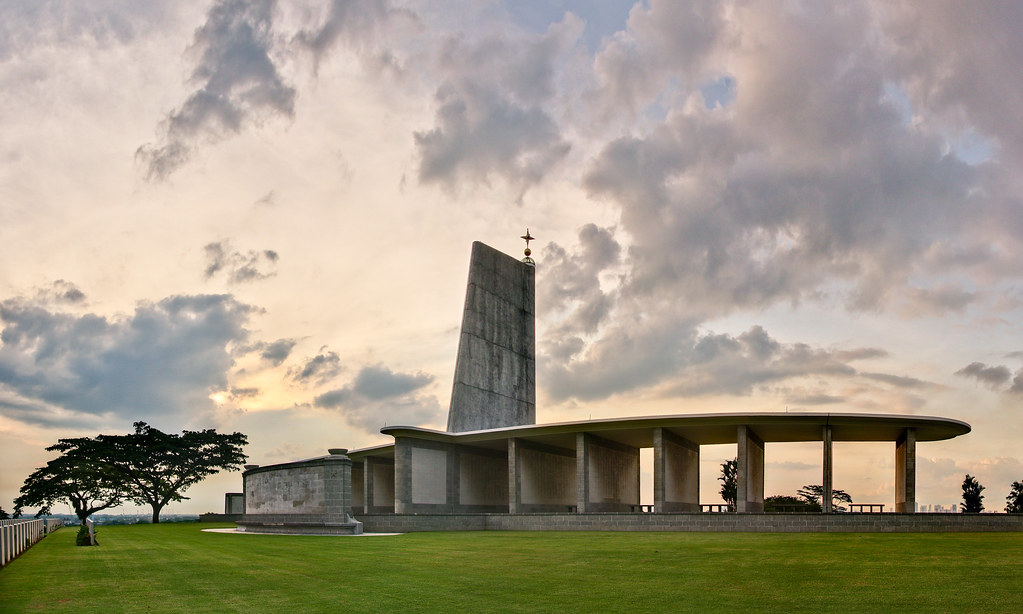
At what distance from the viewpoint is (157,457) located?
6044 centimetres

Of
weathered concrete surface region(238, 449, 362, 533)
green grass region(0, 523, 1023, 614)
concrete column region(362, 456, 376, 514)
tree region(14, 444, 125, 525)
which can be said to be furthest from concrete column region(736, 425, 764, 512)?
tree region(14, 444, 125, 525)

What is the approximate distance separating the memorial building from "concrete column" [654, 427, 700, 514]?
0.20 ft

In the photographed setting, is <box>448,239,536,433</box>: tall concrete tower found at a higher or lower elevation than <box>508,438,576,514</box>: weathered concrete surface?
higher

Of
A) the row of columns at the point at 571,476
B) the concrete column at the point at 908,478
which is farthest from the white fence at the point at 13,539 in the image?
the concrete column at the point at 908,478

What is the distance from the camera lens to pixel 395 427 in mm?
35625

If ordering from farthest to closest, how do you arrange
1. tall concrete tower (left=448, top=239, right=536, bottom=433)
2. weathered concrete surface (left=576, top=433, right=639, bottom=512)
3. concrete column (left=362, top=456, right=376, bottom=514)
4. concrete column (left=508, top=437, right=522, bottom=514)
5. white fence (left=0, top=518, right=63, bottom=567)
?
concrete column (left=362, top=456, right=376, bottom=514) < tall concrete tower (left=448, top=239, right=536, bottom=433) < concrete column (left=508, top=437, right=522, bottom=514) < weathered concrete surface (left=576, top=433, right=639, bottom=512) < white fence (left=0, top=518, right=63, bottom=567)

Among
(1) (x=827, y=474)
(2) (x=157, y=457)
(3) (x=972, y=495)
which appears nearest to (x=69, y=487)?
(2) (x=157, y=457)

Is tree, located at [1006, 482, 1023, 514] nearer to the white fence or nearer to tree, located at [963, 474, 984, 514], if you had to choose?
tree, located at [963, 474, 984, 514]

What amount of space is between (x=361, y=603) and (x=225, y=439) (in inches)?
2309

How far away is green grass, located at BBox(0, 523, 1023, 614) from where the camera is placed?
10.1 metres

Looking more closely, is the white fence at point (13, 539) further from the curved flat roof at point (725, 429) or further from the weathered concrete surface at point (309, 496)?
the curved flat roof at point (725, 429)

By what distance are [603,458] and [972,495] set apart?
129ft

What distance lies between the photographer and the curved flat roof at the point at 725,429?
31.3 metres

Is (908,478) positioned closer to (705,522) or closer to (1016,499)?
(705,522)
